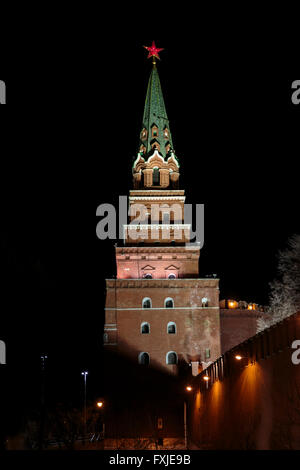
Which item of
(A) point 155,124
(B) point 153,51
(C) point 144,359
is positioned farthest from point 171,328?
(B) point 153,51

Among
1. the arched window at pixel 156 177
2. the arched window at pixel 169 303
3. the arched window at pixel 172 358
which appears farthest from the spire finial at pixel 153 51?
the arched window at pixel 172 358

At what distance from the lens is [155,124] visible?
183 feet

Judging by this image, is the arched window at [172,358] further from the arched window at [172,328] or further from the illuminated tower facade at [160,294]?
the arched window at [172,328]

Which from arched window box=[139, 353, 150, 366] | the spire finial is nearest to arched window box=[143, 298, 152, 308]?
arched window box=[139, 353, 150, 366]

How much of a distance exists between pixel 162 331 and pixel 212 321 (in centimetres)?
433

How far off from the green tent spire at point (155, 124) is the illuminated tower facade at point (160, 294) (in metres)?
4.38

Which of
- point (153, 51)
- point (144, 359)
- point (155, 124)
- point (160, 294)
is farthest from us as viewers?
point (153, 51)

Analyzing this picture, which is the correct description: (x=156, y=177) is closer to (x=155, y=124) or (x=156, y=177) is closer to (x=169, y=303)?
(x=155, y=124)

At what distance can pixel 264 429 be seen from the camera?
19.8 metres

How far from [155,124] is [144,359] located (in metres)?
23.9

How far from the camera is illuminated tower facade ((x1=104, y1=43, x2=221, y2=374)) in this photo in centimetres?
4559
